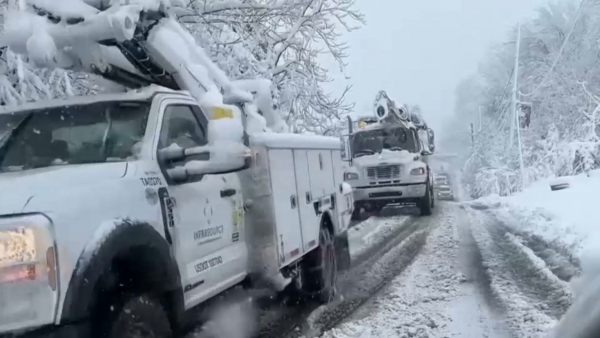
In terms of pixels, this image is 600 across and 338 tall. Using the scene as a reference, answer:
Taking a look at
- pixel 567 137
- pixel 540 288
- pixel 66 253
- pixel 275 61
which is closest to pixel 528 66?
pixel 567 137

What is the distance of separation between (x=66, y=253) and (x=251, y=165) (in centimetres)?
266

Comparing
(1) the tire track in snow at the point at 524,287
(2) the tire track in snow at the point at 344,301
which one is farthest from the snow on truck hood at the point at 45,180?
(1) the tire track in snow at the point at 524,287

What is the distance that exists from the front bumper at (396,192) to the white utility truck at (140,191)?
10871mm

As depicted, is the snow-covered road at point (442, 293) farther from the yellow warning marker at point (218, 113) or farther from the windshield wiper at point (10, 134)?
the windshield wiper at point (10, 134)

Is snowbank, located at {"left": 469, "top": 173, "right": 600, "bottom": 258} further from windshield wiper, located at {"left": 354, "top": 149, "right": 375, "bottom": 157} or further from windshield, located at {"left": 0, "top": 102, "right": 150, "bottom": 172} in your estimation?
windshield, located at {"left": 0, "top": 102, "right": 150, "bottom": 172}

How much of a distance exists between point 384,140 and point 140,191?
1569 cm

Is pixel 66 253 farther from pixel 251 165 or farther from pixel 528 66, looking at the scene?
pixel 528 66

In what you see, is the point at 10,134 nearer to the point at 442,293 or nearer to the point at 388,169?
the point at 442,293

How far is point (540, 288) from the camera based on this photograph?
7922 mm

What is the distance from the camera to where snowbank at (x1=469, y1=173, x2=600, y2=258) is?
10922 mm

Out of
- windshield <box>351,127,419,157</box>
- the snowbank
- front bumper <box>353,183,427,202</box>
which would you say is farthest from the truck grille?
the snowbank

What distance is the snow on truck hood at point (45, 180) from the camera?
3461mm

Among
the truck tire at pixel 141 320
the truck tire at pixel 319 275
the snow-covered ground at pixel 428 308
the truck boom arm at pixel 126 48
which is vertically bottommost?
the snow-covered ground at pixel 428 308

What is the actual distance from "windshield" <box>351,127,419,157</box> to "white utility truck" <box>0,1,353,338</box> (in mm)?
11906
